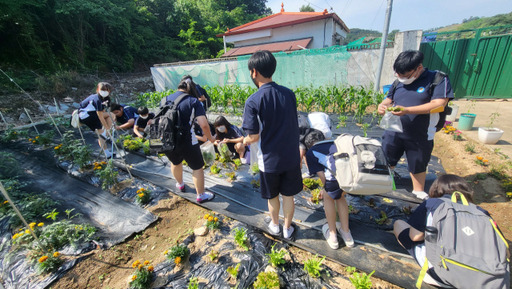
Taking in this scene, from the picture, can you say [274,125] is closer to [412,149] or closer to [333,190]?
[333,190]

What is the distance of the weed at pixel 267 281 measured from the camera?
68.5 inches

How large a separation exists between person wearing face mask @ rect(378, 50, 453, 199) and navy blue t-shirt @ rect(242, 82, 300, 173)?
1.38 metres

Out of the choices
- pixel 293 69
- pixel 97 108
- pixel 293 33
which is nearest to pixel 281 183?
pixel 97 108

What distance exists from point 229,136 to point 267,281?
9.09ft

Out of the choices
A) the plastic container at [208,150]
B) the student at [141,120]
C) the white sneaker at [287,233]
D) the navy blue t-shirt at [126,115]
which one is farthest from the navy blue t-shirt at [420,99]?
the navy blue t-shirt at [126,115]

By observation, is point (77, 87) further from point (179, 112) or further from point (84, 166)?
point (179, 112)

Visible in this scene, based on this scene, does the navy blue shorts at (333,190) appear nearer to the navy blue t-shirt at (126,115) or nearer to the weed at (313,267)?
the weed at (313,267)

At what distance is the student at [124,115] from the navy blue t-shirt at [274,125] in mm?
4422

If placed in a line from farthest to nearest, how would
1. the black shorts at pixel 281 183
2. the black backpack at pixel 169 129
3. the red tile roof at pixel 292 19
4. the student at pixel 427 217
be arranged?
1. the red tile roof at pixel 292 19
2. the black backpack at pixel 169 129
3. the black shorts at pixel 281 183
4. the student at pixel 427 217

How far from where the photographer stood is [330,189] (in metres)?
1.95

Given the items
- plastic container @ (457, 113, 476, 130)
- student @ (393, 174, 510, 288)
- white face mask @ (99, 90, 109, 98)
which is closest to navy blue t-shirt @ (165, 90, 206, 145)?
white face mask @ (99, 90, 109, 98)

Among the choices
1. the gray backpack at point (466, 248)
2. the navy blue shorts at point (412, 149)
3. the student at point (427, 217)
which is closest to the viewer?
the gray backpack at point (466, 248)

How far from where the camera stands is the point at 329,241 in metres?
2.18

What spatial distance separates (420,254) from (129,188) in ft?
12.9
